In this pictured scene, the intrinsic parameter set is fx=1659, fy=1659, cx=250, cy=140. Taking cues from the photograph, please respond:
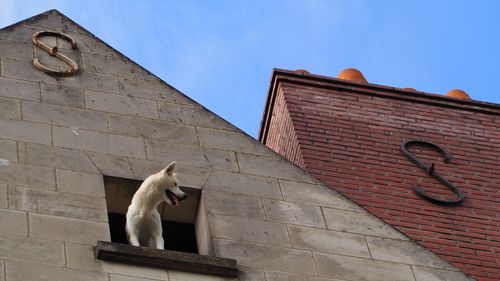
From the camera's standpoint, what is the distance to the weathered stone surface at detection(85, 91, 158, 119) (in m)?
19.4

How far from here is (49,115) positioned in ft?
61.7

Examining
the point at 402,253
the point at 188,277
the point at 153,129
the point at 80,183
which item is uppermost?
the point at 153,129

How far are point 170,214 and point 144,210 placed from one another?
1256 mm

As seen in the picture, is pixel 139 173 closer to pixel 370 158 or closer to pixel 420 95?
pixel 370 158

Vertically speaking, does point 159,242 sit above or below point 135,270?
above

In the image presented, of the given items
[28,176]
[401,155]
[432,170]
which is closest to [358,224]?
[28,176]

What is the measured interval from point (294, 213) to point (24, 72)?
3.85 metres

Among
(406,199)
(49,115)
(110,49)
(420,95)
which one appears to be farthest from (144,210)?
(420,95)

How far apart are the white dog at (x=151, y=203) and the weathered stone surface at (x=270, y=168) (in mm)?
1689

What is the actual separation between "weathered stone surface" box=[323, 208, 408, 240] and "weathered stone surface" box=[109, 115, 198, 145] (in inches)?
76.4

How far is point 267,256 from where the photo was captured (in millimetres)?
17188

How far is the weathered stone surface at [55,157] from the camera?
58.3 ft

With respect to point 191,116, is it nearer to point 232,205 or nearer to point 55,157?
point 232,205

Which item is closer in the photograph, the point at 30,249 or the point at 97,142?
the point at 30,249
